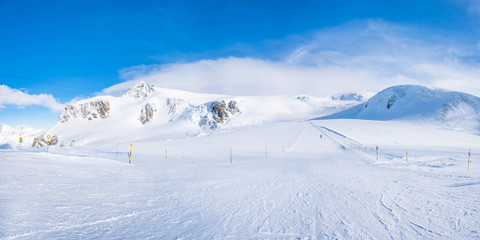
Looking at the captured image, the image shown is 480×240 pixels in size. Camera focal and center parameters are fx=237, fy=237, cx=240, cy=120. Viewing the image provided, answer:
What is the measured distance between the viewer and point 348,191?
8.64 m

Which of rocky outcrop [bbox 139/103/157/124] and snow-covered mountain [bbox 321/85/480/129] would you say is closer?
snow-covered mountain [bbox 321/85/480/129]

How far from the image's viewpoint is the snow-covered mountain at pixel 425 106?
253 ft

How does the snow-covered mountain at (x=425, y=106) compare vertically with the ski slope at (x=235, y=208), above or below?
above

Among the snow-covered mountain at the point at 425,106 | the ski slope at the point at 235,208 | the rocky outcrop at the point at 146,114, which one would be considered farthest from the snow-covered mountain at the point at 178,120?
the ski slope at the point at 235,208

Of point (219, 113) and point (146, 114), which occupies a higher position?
point (146, 114)

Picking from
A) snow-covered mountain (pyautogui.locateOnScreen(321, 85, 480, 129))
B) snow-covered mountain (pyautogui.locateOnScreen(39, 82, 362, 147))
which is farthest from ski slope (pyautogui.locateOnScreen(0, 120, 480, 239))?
snow-covered mountain (pyautogui.locateOnScreen(39, 82, 362, 147))

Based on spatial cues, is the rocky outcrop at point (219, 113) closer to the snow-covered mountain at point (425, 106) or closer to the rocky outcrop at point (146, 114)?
the rocky outcrop at point (146, 114)

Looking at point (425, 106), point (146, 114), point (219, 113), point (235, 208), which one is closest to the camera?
point (235, 208)

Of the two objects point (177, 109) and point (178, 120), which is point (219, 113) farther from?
point (177, 109)

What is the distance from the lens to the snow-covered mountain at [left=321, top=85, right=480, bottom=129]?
253 feet

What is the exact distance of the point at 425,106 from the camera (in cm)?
8969

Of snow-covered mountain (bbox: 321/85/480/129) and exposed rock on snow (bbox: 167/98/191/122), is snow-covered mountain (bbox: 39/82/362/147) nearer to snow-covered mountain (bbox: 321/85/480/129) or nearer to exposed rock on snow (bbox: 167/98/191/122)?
exposed rock on snow (bbox: 167/98/191/122)

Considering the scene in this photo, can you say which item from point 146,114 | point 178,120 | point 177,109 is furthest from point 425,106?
point 146,114

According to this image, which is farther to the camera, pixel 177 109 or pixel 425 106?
pixel 177 109
